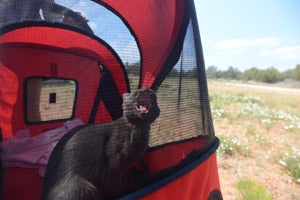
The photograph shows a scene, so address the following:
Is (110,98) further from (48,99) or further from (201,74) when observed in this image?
(201,74)

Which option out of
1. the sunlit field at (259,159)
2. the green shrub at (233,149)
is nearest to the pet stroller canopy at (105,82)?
the sunlit field at (259,159)

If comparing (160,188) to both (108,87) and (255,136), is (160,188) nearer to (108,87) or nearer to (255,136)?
(108,87)

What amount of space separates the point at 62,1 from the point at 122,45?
22cm

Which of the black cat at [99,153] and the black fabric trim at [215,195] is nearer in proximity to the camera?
the black cat at [99,153]

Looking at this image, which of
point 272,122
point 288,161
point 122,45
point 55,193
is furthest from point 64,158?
point 272,122

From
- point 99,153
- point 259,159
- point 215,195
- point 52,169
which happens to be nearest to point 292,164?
point 259,159

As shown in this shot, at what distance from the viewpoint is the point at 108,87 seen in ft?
3.59

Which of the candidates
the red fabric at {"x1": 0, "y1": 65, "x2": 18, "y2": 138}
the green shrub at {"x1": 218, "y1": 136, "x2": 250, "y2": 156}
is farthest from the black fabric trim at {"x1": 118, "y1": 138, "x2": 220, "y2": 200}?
the green shrub at {"x1": 218, "y1": 136, "x2": 250, "y2": 156}

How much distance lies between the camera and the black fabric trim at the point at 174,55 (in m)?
1.08

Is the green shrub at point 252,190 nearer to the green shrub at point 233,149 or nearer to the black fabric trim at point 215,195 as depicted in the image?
the green shrub at point 233,149

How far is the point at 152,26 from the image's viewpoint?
3.49 feet

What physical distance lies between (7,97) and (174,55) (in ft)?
2.18

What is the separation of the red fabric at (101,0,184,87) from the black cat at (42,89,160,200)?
0.12 m

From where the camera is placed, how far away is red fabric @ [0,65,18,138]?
1065mm
